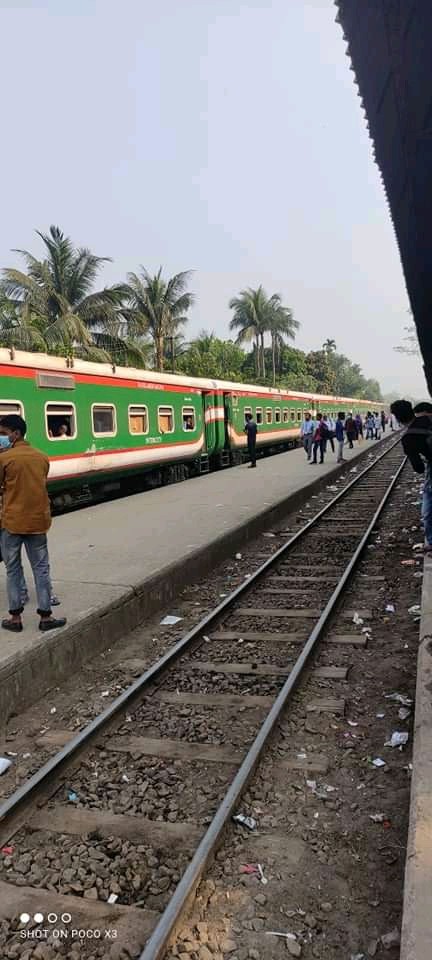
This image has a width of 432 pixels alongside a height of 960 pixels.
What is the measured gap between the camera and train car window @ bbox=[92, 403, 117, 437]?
503 inches

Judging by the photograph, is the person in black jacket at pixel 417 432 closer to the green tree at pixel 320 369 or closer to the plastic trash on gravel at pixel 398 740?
the plastic trash on gravel at pixel 398 740

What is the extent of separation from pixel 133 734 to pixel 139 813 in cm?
86

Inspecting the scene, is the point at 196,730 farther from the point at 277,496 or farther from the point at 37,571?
the point at 277,496

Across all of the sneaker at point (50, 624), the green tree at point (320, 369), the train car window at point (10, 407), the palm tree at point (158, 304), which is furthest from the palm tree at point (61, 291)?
the green tree at point (320, 369)

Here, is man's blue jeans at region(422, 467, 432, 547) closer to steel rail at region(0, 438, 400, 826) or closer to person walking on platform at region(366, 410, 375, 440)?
steel rail at region(0, 438, 400, 826)

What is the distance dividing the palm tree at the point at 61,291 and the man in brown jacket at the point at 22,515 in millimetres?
23525

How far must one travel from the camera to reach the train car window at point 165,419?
1598 cm

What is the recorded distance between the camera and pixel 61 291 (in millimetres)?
31000

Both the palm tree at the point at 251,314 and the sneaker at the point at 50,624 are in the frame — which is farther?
the palm tree at the point at 251,314

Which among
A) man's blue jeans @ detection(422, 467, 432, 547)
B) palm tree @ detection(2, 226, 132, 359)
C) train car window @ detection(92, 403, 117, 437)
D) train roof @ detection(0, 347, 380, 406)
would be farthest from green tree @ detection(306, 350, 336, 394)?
man's blue jeans @ detection(422, 467, 432, 547)

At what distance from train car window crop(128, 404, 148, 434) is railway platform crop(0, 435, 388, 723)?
1524mm

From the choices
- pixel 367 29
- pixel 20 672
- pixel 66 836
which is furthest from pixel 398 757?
pixel 367 29

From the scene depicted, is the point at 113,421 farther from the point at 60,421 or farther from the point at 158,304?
the point at 158,304

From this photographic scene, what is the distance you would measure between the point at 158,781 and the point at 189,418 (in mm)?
14793
